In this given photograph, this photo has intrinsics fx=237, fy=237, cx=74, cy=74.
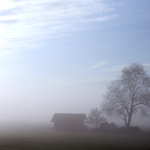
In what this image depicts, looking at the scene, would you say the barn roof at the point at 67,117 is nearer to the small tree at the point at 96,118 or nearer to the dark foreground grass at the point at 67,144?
the small tree at the point at 96,118

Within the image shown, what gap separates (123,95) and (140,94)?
372 centimetres

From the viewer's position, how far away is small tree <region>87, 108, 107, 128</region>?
60.3 m

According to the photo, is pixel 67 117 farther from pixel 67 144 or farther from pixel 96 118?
pixel 67 144

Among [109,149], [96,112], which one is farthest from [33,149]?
[96,112]

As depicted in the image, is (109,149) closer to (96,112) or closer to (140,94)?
(140,94)

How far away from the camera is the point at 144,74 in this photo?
52.6 metres

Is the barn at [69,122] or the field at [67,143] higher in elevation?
the barn at [69,122]

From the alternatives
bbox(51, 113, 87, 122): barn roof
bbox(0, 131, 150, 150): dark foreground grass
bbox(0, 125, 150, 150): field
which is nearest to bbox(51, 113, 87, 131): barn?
bbox(51, 113, 87, 122): barn roof

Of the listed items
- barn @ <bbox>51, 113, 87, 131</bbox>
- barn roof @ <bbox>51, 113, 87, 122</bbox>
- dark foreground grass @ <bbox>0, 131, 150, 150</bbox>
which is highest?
barn roof @ <bbox>51, 113, 87, 122</bbox>

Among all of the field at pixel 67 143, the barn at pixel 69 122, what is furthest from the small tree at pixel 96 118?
the field at pixel 67 143

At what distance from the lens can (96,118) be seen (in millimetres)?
60500

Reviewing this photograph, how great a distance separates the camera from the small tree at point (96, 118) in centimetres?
6031

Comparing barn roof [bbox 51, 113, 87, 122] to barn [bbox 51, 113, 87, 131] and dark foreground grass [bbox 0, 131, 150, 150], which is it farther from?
dark foreground grass [bbox 0, 131, 150, 150]

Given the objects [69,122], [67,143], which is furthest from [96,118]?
[67,143]
